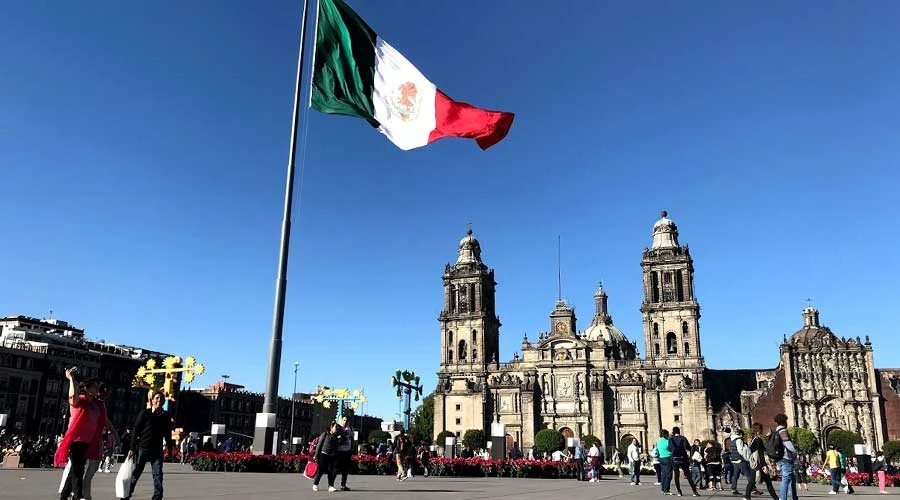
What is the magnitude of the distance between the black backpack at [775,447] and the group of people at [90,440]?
10216 millimetres

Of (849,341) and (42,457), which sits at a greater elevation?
(849,341)

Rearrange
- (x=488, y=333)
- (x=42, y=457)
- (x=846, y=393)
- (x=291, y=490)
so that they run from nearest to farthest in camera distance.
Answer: (x=291, y=490) < (x=42, y=457) < (x=846, y=393) < (x=488, y=333)

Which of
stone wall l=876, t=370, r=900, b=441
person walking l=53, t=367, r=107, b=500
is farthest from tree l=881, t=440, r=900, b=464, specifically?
person walking l=53, t=367, r=107, b=500

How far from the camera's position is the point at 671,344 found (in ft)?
267

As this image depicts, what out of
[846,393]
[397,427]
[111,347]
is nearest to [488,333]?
[397,427]

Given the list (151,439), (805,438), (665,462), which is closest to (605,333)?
(805,438)

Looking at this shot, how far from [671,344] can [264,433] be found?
73.3 m

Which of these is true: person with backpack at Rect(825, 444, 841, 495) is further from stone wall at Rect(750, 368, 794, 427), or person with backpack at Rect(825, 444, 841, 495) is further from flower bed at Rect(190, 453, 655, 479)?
stone wall at Rect(750, 368, 794, 427)

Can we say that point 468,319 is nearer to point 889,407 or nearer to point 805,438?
point 805,438

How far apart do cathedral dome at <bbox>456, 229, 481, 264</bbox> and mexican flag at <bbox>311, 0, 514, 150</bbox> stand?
75.3 metres

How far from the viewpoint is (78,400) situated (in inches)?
356

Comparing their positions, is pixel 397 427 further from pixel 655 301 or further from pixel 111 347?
pixel 111 347

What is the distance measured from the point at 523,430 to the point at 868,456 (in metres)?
54.7

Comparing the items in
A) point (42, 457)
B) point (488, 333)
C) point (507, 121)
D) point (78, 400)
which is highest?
point (488, 333)
